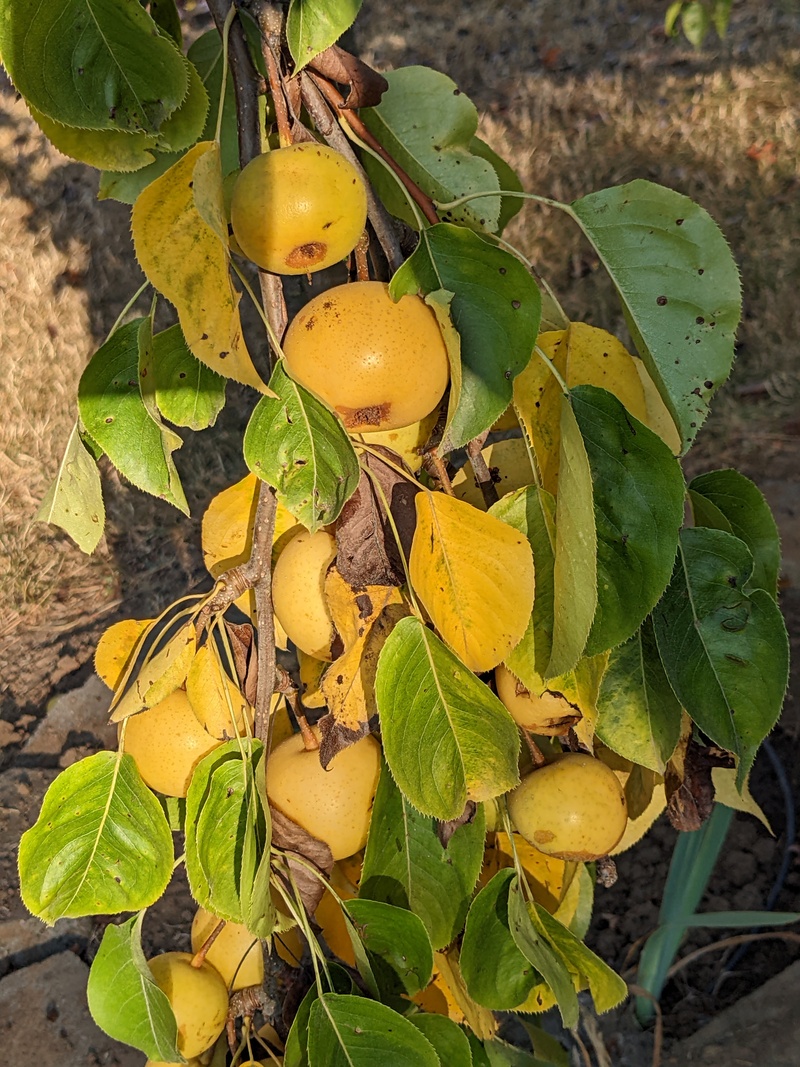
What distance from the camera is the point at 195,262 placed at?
2.00 feet

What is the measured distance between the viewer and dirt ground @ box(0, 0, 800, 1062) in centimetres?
213

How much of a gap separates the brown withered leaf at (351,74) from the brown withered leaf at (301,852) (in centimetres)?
59

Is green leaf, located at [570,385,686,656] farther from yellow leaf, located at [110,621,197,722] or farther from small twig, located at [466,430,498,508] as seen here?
yellow leaf, located at [110,621,197,722]

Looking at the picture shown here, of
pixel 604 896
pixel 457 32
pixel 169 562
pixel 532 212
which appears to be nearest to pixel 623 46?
pixel 457 32

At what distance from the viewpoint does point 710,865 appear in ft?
4.95

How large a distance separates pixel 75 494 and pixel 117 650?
150 mm

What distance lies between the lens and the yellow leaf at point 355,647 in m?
0.72

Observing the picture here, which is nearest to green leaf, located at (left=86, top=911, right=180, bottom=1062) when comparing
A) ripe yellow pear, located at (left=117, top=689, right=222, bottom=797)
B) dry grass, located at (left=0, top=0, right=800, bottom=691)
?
ripe yellow pear, located at (left=117, top=689, right=222, bottom=797)

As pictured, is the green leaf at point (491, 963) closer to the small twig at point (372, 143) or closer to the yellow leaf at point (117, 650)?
the yellow leaf at point (117, 650)

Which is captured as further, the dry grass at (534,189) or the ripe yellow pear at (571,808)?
the dry grass at (534,189)

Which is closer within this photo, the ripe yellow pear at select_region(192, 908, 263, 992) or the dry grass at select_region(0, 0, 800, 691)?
the ripe yellow pear at select_region(192, 908, 263, 992)

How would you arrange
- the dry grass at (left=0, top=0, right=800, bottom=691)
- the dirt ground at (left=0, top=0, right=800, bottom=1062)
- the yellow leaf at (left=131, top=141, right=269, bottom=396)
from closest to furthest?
the yellow leaf at (left=131, top=141, right=269, bottom=396)
the dirt ground at (left=0, top=0, right=800, bottom=1062)
the dry grass at (left=0, top=0, right=800, bottom=691)

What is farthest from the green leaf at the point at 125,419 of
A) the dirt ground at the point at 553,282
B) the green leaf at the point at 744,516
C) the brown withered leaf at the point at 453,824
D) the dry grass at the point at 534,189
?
the dry grass at the point at 534,189

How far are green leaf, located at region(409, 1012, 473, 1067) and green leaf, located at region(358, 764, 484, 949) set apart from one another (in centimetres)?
6
